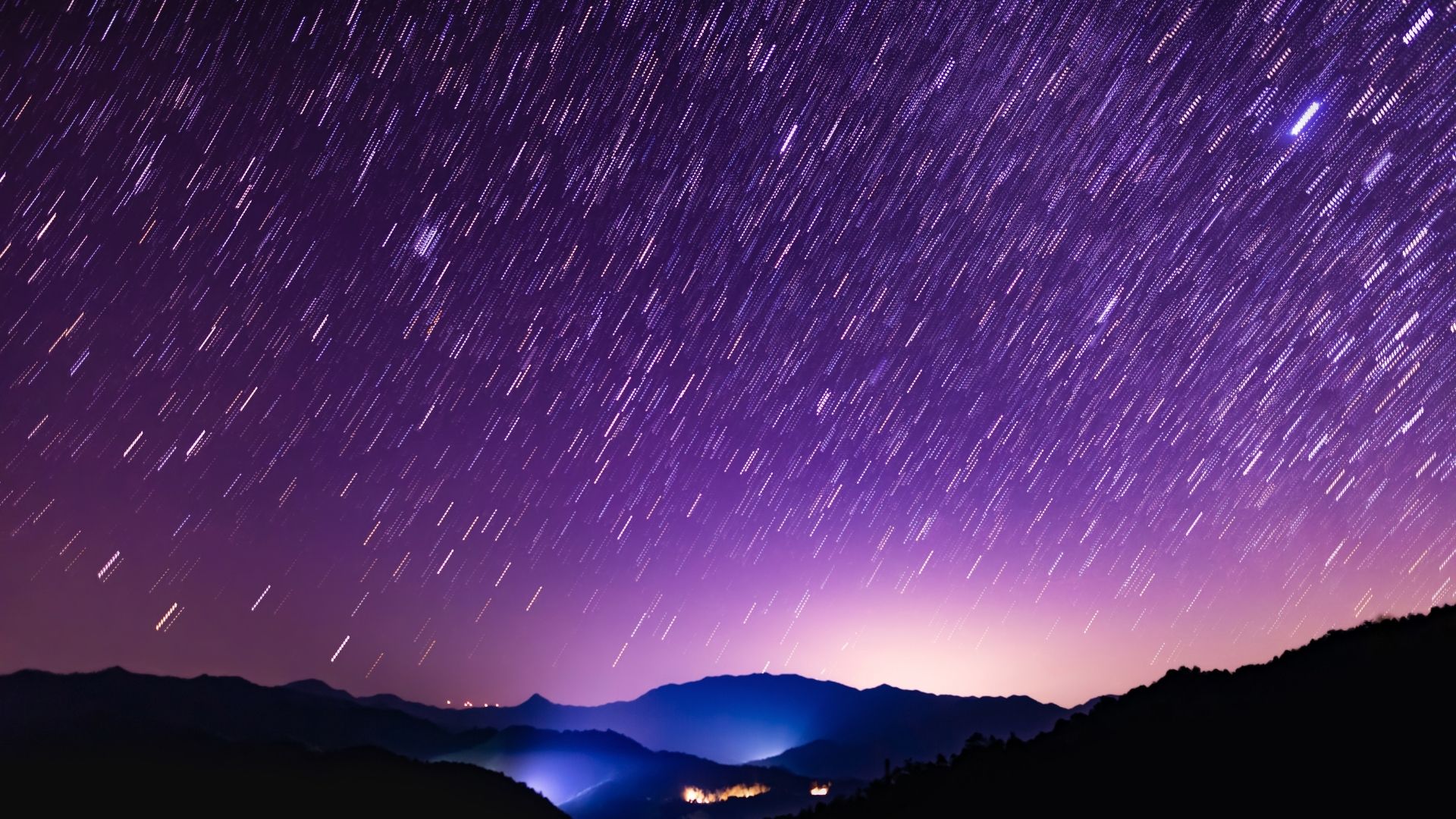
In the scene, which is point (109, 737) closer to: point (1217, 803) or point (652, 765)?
point (652, 765)

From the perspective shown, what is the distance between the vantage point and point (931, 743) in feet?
358

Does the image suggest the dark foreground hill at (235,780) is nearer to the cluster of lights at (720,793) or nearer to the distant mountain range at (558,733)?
the distant mountain range at (558,733)

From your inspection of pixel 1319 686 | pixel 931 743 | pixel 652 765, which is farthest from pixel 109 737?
pixel 931 743

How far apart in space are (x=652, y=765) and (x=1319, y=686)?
56.8m

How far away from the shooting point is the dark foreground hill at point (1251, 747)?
379 inches

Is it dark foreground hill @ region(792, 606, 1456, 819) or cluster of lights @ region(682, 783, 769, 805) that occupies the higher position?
dark foreground hill @ region(792, 606, 1456, 819)

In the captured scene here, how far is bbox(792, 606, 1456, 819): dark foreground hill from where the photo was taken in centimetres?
962

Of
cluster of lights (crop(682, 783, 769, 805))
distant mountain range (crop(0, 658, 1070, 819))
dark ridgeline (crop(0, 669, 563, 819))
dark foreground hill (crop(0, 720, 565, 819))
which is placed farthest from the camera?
cluster of lights (crop(682, 783, 769, 805))

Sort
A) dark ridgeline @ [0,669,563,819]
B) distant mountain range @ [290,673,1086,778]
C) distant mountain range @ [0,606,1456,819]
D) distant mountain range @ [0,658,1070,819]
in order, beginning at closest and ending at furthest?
distant mountain range @ [0,606,1456,819]
dark ridgeline @ [0,669,563,819]
distant mountain range @ [0,658,1070,819]
distant mountain range @ [290,673,1086,778]

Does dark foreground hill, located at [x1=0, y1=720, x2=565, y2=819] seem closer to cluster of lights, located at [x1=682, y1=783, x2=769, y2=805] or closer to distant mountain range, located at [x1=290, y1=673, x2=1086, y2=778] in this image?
cluster of lights, located at [x1=682, y1=783, x2=769, y2=805]

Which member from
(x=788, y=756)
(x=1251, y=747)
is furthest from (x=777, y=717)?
(x=1251, y=747)

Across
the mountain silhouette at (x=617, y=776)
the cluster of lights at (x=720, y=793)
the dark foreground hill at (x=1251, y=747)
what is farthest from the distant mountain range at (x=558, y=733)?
the dark foreground hill at (x=1251, y=747)

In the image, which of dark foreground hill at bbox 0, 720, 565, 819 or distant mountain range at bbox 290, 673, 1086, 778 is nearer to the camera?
dark foreground hill at bbox 0, 720, 565, 819

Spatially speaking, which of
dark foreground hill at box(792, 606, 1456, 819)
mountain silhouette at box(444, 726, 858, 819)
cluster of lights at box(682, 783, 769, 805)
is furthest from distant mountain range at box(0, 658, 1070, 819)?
dark foreground hill at box(792, 606, 1456, 819)
